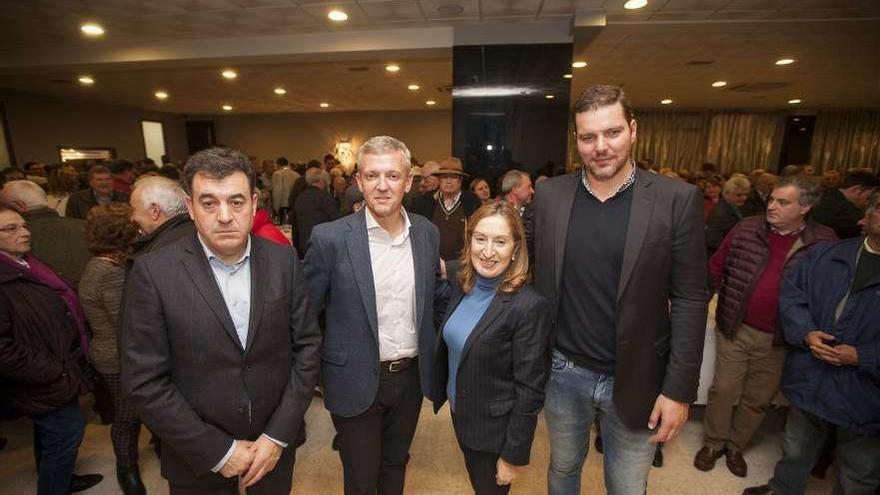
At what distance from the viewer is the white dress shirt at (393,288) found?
1.62 m

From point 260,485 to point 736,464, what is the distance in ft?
8.69

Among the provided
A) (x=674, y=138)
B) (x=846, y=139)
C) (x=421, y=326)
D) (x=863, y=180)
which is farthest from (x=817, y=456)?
(x=846, y=139)

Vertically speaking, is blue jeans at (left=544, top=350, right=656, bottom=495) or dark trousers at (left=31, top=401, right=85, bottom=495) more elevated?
blue jeans at (left=544, top=350, right=656, bottom=495)

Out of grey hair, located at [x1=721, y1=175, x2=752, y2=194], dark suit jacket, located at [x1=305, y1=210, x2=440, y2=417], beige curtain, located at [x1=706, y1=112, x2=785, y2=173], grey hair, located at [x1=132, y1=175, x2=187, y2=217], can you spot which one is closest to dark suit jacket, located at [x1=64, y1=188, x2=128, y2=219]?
grey hair, located at [x1=132, y1=175, x2=187, y2=217]

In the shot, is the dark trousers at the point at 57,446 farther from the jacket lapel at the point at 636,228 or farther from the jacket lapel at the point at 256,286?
the jacket lapel at the point at 636,228

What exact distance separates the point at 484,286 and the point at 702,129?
14.7 m

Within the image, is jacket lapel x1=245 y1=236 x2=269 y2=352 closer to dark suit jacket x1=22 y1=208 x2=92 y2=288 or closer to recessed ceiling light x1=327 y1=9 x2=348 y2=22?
dark suit jacket x1=22 y1=208 x2=92 y2=288

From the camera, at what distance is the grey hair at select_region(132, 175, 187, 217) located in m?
1.87

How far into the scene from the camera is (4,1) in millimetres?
4277

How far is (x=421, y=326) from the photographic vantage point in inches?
65.4

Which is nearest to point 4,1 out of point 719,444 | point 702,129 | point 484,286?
point 484,286

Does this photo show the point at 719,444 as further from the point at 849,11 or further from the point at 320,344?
the point at 849,11

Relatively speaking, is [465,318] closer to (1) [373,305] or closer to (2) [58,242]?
(1) [373,305]

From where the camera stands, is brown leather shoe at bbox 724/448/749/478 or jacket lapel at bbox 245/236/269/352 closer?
jacket lapel at bbox 245/236/269/352
